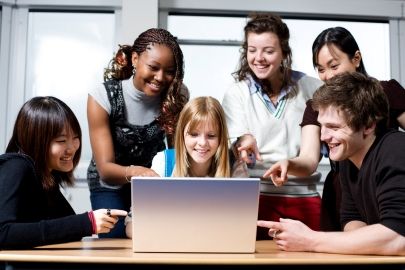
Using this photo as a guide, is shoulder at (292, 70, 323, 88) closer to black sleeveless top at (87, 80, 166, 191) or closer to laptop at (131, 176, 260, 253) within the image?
black sleeveless top at (87, 80, 166, 191)

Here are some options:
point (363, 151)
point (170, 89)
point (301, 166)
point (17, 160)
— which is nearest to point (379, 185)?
point (363, 151)

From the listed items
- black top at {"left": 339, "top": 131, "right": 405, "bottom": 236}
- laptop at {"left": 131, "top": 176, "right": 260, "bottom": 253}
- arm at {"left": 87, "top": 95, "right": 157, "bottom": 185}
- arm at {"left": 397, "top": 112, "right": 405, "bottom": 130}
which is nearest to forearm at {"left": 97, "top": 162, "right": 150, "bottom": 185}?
arm at {"left": 87, "top": 95, "right": 157, "bottom": 185}

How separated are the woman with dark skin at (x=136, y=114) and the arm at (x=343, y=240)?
79cm

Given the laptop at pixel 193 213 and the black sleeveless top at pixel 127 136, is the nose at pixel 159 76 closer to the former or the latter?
the black sleeveless top at pixel 127 136

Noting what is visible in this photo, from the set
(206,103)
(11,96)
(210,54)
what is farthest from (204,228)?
(11,96)

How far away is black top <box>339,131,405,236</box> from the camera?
1280 millimetres

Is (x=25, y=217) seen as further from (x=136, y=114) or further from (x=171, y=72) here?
(x=171, y=72)

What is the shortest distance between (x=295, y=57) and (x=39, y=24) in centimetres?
165

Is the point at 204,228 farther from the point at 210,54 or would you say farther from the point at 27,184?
the point at 210,54

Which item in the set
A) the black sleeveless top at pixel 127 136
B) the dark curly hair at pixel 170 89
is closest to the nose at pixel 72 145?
the black sleeveless top at pixel 127 136

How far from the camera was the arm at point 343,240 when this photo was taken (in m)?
1.23

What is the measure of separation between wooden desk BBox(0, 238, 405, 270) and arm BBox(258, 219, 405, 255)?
35 millimetres

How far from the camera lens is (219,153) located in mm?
1797

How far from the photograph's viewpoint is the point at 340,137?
145cm
